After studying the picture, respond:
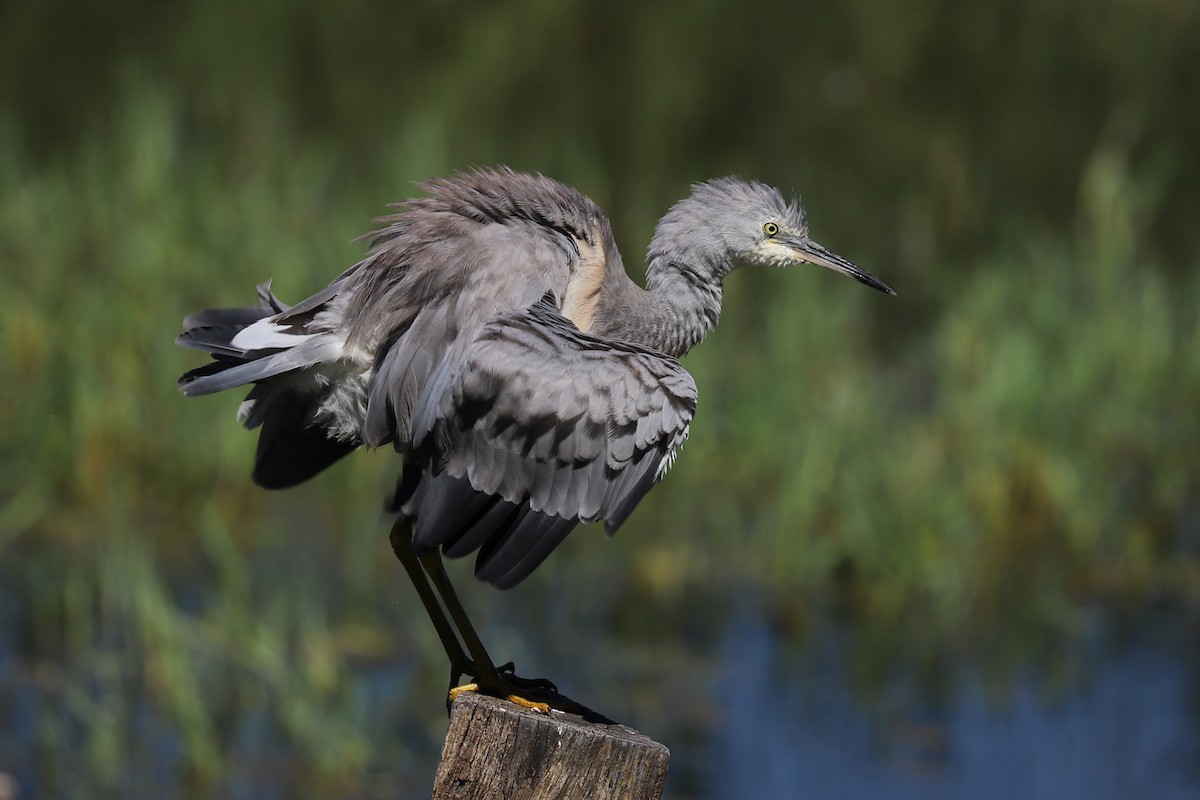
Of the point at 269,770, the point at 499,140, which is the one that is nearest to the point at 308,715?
the point at 269,770

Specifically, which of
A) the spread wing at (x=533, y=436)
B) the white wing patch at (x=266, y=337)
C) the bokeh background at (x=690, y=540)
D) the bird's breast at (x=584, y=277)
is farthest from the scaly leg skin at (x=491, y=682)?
the bokeh background at (x=690, y=540)

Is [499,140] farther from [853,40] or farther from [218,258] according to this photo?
[853,40]

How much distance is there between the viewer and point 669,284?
4551mm

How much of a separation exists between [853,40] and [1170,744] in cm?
1048

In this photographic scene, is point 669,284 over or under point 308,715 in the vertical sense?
over

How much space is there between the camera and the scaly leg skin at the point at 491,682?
3947 millimetres

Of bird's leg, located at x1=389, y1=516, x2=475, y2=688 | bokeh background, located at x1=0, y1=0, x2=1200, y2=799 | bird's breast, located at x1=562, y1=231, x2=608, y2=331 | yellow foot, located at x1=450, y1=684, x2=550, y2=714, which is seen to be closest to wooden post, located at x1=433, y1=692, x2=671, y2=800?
yellow foot, located at x1=450, y1=684, x2=550, y2=714

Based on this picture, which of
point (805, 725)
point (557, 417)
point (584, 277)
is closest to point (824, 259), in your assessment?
point (584, 277)

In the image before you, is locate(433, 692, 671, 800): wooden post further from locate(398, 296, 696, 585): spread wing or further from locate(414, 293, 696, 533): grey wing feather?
locate(414, 293, 696, 533): grey wing feather

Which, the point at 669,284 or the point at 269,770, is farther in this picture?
the point at 269,770

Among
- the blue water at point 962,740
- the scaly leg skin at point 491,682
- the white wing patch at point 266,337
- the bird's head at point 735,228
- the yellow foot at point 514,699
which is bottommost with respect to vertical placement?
the yellow foot at point 514,699

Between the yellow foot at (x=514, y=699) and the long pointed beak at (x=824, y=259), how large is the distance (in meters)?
1.54

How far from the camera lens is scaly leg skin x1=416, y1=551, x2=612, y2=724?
395cm

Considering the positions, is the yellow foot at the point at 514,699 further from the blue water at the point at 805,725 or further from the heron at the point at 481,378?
the blue water at the point at 805,725
